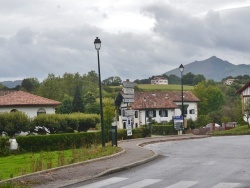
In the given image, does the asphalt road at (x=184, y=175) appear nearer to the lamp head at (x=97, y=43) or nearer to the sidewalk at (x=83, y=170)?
the sidewalk at (x=83, y=170)

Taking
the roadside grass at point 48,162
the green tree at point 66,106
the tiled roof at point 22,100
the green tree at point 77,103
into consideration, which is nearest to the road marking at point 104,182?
the roadside grass at point 48,162

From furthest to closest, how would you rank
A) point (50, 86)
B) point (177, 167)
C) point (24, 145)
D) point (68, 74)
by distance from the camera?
point (68, 74)
point (50, 86)
point (24, 145)
point (177, 167)

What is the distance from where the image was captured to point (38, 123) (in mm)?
47125

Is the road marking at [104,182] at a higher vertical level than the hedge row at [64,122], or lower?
lower

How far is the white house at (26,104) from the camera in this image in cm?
5719

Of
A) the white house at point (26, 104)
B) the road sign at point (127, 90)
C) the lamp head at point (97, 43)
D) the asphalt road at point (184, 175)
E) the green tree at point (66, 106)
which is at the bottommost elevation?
the asphalt road at point (184, 175)

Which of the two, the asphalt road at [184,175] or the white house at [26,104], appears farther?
the white house at [26,104]

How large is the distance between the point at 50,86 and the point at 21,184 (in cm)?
10087

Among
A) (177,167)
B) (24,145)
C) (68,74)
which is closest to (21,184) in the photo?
(177,167)

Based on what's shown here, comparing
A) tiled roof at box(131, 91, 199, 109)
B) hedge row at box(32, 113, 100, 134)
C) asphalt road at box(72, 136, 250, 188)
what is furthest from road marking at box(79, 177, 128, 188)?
tiled roof at box(131, 91, 199, 109)

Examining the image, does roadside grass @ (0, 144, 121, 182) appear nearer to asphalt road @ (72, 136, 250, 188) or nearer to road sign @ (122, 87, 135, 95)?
asphalt road @ (72, 136, 250, 188)

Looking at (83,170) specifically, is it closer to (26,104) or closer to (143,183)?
(143,183)

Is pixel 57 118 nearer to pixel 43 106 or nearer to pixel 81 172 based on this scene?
pixel 43 106

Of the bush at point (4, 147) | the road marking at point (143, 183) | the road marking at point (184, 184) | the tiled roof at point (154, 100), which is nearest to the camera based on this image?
the road marking at point (184, 184)
